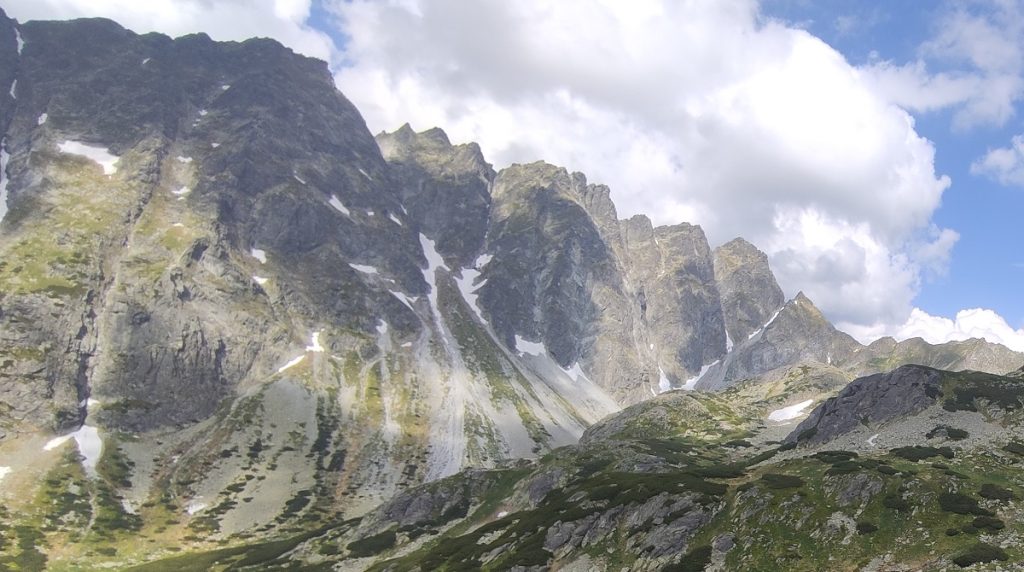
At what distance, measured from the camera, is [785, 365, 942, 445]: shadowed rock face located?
109 metres

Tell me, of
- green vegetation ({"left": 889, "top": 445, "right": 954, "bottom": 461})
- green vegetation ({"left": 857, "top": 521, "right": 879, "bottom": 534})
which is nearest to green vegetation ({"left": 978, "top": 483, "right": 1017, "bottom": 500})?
green vegetation ({"left": 857, "top": 521, "right": 879, "bottom": 534})

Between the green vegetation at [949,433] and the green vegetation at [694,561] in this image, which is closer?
the green vegetation at [694,561]

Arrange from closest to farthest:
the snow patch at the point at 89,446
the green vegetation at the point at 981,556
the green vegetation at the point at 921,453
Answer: the green vegetation at the point at 981,556 < the green vegetation at the point at 921,453 < the snow patch at the point at 89,446

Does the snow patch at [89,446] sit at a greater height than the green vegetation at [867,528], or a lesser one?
greater

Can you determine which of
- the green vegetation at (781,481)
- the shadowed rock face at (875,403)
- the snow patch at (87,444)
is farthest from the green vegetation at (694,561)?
the snow patch at (87,444)

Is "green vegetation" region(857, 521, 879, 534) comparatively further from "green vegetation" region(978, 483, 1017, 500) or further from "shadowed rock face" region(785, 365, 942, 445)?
"shadowed rock face" region(785, 365, 942, 445)

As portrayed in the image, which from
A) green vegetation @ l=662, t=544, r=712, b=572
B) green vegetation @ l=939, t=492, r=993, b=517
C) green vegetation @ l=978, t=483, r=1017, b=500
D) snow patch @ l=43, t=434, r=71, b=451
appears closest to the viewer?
green vegetation @ l=939, t=492, r=993, b=517

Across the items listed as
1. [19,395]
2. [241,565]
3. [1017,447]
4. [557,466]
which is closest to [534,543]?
[557,466]

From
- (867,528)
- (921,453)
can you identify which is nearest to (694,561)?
(867,528)

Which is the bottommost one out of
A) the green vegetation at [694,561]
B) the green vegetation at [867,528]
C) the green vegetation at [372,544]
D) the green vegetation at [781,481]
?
the green vegetation at [372,544]

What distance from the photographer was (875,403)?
375ft

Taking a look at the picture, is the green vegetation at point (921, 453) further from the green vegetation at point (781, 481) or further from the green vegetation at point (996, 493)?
the green vegetation at point (996, 493)

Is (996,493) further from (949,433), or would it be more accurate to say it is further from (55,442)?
(55,442)

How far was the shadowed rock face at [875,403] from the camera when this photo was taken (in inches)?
4296
